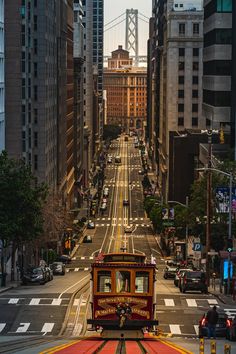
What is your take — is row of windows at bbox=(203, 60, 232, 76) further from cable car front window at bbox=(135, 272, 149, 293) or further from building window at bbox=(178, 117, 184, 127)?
cable car front window at bbox=(135, 272, 149, 293)

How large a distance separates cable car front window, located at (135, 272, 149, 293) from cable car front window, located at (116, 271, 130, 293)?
33 cm

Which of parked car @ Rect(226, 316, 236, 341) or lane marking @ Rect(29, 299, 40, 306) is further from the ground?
parked car @ Rect(226, 316, 236, 341)

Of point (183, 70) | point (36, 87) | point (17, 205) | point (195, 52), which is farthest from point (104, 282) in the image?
point (183, 70)

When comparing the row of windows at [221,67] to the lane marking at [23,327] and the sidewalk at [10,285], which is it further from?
the lane marking at [23,327]

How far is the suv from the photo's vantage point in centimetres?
6562

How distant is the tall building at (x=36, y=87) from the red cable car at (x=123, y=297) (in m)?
73.7

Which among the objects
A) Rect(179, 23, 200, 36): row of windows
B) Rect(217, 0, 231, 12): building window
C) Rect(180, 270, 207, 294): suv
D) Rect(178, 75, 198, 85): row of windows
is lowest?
Rect(180, 270, 207, 294): suv

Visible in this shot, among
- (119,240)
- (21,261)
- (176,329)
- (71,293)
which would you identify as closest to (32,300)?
(71,293)

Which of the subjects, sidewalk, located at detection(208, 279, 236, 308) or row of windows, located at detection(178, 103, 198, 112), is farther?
row of windows, located at detection(178, 103, 198, 112)

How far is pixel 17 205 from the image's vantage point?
74.2 metres

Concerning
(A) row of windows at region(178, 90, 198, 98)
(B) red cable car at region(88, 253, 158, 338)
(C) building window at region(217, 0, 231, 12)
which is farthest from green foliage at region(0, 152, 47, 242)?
(A) row of windows at region(178, 90, 198, 98)

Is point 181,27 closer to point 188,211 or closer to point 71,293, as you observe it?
point 188,211

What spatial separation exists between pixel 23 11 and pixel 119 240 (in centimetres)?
4353

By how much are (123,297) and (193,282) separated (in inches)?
1055
